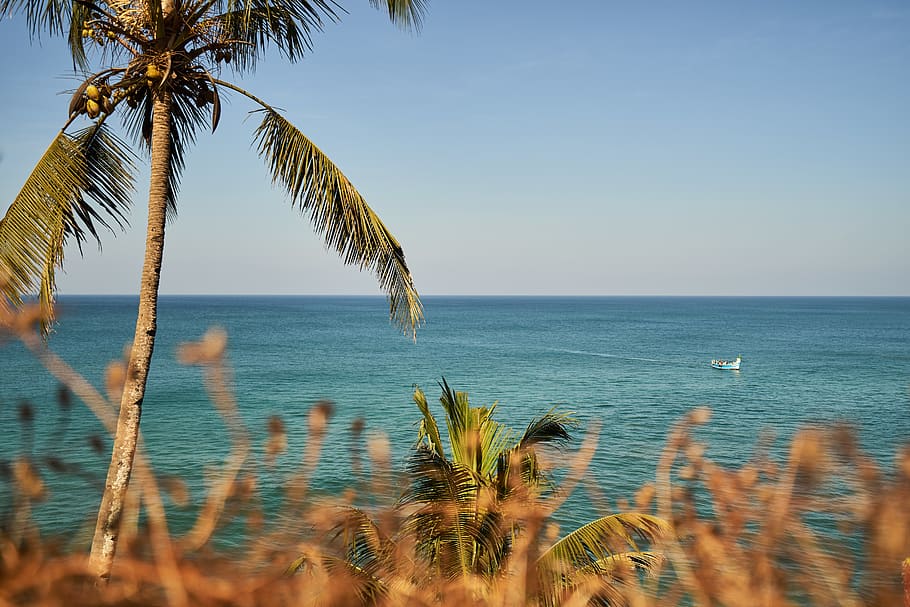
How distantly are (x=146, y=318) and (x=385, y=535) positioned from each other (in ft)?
17.1

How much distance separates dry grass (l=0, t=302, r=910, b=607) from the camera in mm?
1367

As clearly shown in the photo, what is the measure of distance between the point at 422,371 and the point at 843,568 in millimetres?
59652

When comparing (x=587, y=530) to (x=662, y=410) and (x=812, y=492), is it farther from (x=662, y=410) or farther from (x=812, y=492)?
(x=662, y=410)

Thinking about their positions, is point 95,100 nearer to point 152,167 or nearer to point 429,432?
point 152,167

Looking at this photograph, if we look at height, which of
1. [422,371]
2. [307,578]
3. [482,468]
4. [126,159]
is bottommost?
[422,371]

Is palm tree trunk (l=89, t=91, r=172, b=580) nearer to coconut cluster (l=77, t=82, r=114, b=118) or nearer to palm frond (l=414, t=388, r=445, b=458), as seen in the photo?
coconut cluster (l=77, t=82, r=114, b=118)

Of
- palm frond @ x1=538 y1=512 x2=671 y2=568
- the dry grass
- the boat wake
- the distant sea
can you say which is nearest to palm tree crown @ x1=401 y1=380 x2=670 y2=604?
palm frond @ x1=538 y1=512 x2=671 y2=568

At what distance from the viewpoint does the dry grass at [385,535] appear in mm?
1367

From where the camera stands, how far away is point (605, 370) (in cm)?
6159

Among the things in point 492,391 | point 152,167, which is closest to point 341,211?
point 152,167

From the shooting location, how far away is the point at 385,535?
207cm

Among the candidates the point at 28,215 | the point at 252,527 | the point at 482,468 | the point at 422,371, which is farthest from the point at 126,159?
the point at 422,371

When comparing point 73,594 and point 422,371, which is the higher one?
point 73,594

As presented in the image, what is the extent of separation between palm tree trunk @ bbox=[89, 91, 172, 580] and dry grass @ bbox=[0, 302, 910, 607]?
4.01 m
